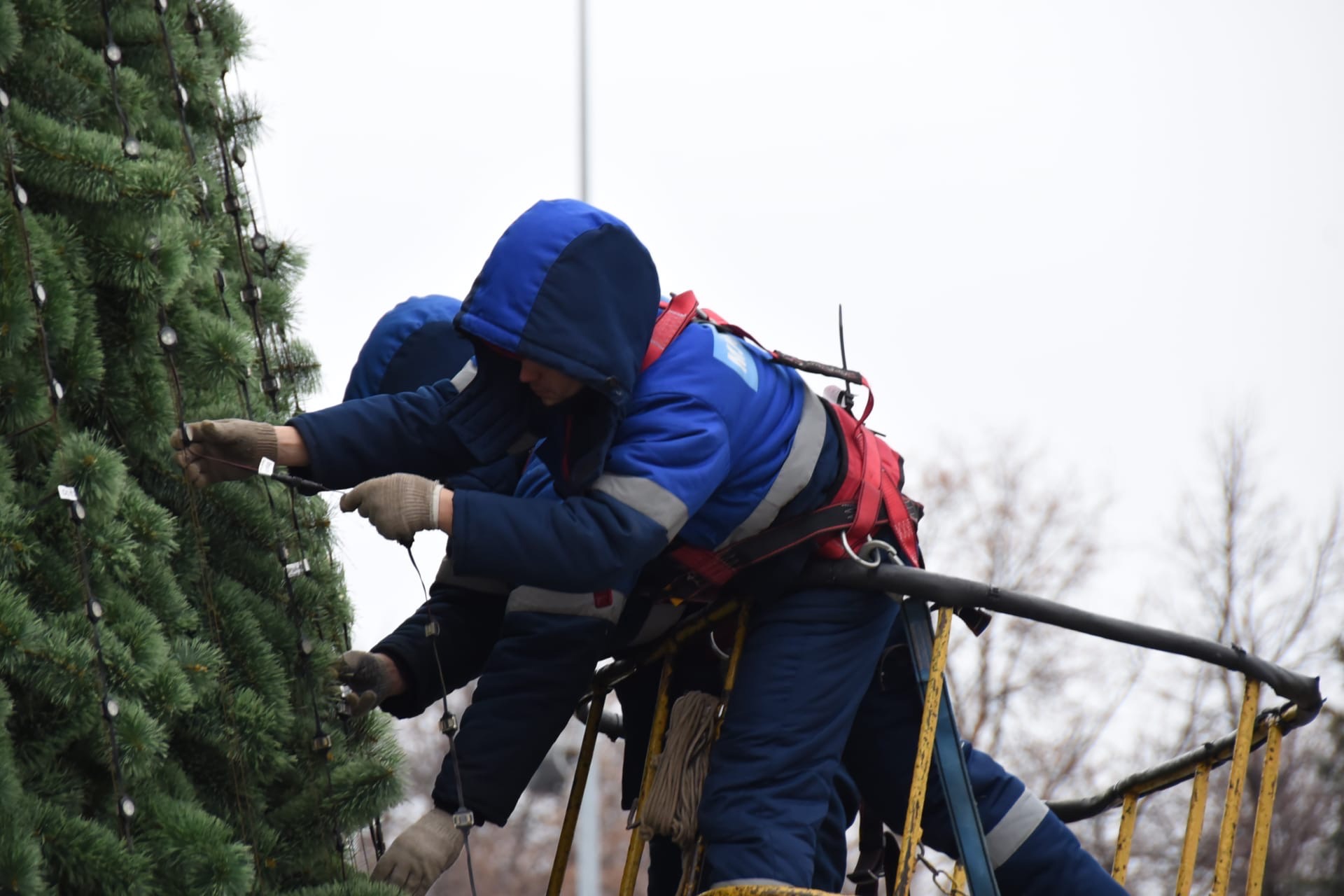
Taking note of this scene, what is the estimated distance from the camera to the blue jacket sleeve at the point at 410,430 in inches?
121

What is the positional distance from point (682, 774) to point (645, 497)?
2.43 ft

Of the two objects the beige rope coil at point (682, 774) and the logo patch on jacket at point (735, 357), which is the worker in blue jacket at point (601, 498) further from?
the beige rope coil at point (682, 774)

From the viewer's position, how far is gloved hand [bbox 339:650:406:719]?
318 centimetres

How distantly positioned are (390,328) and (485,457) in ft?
3.46

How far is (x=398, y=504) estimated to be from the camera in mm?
2650

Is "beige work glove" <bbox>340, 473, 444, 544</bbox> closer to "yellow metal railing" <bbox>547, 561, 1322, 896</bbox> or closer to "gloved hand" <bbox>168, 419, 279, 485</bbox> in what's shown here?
"gloved hand" <bbox>168, 419, 279, 485</bbox>

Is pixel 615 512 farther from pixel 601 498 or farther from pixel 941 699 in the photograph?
pixel 941 699

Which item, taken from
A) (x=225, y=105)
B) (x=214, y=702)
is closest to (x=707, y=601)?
(x=214, y=702)

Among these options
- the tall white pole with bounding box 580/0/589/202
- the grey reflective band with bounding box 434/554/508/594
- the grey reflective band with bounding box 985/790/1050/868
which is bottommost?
the grey reflective band with bounding box 985/790/1050/868

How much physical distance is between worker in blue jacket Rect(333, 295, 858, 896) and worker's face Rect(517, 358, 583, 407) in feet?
1.40

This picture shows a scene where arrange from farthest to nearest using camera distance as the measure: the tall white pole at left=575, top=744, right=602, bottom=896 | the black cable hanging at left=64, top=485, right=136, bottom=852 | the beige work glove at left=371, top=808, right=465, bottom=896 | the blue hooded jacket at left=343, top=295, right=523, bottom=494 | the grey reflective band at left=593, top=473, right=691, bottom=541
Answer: the tall white pole at left=575, top=744, right=602, bottom=896, the blue hooded jacket at left=343, top=295, right=523, bottom=494, the beige work glove at left=371, top=808, right=465, bottom=896, the grey reflective band at left=593, top=473, right=691, bottom=541, the black cable hanging at left=64, top=485, right=136, bottom=852

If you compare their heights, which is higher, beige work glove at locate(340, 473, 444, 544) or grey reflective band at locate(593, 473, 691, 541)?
grey reflective band at locate(593, 473, 691, 541)

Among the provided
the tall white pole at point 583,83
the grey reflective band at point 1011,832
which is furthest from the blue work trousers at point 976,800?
the tall white pole at point 583,83

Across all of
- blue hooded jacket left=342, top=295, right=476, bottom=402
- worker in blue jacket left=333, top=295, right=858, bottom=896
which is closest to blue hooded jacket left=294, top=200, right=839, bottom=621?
worker in blue jacket left=333, top=295, right=858, bottom=896
